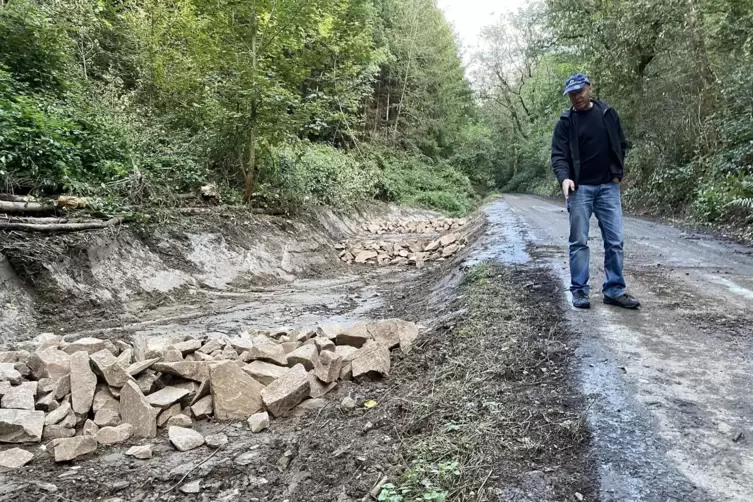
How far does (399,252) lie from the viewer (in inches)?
420

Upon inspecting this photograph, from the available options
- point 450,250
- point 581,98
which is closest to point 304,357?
point 581,98

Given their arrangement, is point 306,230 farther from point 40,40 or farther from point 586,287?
point 586,287

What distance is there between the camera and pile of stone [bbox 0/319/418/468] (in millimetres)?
2949

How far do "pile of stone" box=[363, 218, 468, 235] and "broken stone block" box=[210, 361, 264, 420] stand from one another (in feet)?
38.3

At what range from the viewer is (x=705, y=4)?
12.8 meters

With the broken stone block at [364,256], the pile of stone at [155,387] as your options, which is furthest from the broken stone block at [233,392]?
the broken stone block at [364,256]

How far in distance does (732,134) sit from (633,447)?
13170 millimetres

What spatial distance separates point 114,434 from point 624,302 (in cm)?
378

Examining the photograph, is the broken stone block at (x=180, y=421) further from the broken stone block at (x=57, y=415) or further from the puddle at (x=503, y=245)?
the puddle at (x=503, y=245)

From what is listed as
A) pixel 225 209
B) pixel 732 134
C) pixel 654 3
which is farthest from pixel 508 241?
pixel 654 3

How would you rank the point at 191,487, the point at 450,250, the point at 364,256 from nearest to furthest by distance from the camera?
the point at 191,487
the point at 450,250
the point at 364,256

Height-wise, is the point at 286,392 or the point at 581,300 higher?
the point at 581,300

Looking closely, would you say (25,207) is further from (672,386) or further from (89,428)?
(672,386)

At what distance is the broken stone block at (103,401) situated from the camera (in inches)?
125
